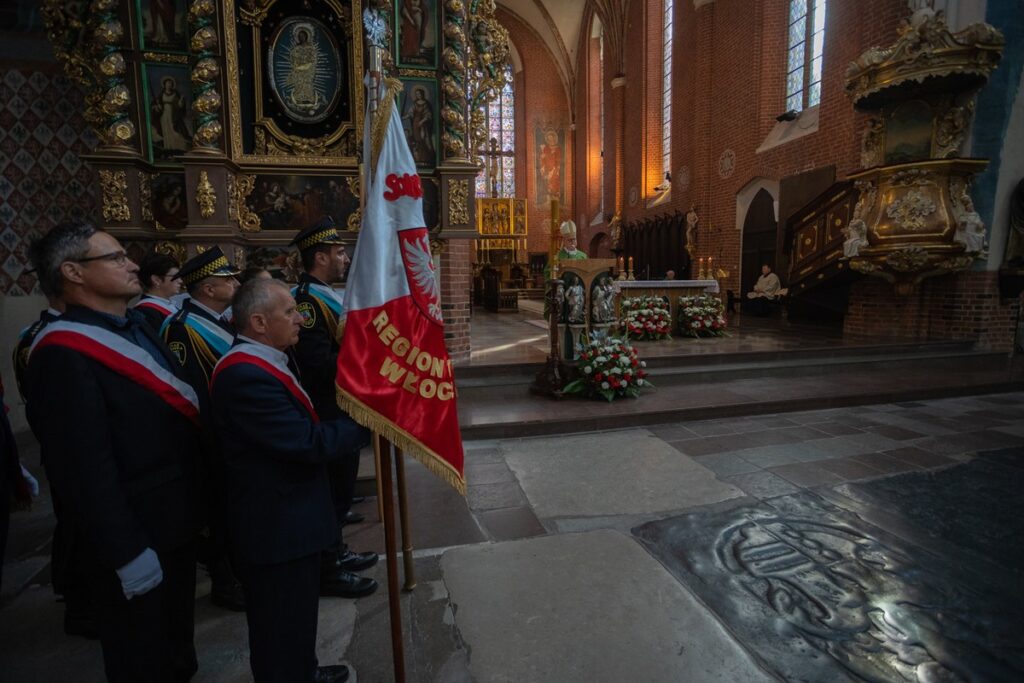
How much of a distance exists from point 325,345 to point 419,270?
0.97 metres

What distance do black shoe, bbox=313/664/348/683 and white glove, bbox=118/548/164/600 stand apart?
70 centimetres

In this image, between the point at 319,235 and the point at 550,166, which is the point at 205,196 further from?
the point at 550,166

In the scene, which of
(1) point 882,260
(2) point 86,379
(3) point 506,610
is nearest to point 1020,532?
(3) point 506,610

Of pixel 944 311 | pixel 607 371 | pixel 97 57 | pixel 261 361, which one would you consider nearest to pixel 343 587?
pixel 261 361

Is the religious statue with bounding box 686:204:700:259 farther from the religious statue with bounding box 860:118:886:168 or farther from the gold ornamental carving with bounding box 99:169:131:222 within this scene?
the gold ornamental carving with bounding box 99:169:131:222

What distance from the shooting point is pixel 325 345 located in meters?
2.71

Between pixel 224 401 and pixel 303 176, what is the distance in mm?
5411

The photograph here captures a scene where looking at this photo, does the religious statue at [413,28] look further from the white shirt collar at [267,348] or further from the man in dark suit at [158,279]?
the white shirt collar at [267,348]

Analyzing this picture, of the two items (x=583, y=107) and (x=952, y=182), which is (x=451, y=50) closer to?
(x=952, y=182)

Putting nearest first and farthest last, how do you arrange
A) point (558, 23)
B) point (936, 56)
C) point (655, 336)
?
point (936, 56)
point (655, 336)
point (558, 23)

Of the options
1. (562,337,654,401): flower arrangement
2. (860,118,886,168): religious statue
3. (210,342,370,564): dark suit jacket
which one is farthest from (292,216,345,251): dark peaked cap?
(860,118,886,168): religious statue

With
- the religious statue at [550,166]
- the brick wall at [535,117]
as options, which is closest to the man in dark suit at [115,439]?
the brick wall at [535,117]

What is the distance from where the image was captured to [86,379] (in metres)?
1.46

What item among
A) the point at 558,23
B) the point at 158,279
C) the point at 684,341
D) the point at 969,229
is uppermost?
the point at 558,23
